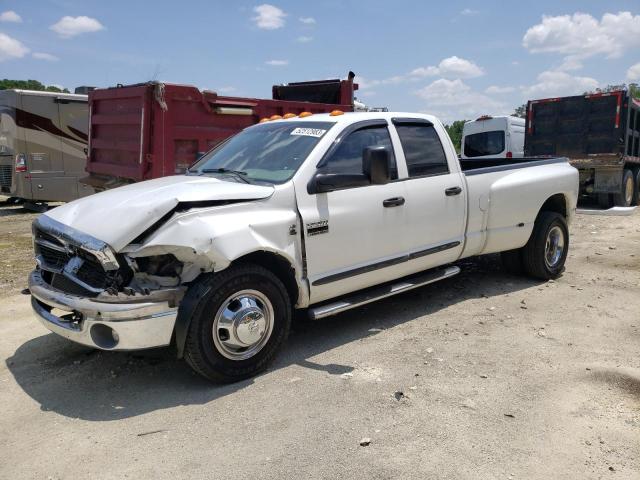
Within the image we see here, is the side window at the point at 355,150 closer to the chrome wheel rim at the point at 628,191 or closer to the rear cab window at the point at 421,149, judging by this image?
the rear cab window at the point at 421,149

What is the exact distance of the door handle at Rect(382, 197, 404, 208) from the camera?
4776 millimetres

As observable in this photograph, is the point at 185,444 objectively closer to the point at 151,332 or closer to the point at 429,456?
the point at 151,332

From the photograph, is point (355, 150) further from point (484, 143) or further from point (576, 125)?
point (484, 143)

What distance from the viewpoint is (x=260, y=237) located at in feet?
13.0

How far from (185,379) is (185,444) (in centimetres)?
91

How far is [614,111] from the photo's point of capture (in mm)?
13438

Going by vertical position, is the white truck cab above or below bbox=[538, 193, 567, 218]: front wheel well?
above

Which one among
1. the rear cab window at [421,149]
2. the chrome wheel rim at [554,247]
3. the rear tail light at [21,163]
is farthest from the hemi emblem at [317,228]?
the rear tail light at [21,163]

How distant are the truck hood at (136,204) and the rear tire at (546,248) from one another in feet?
12.3

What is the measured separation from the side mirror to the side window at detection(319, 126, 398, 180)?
0.18 m

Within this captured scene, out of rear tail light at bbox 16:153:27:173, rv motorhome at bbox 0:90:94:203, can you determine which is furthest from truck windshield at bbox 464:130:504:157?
rear tail light at bbox 16:153:27:173

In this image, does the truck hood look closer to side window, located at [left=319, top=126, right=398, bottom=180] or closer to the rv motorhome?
side window, located at [left=319, top=126, right=398, bottom=180]

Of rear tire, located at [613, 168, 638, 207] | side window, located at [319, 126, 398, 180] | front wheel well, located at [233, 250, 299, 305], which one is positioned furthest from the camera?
rear tire, located at [613, 168, 638, 207]

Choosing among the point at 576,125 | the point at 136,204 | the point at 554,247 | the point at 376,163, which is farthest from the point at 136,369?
the point at 576,125
